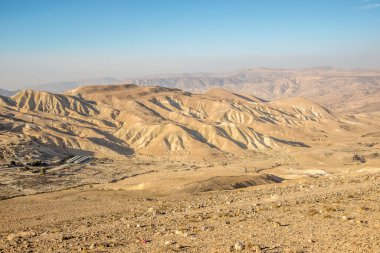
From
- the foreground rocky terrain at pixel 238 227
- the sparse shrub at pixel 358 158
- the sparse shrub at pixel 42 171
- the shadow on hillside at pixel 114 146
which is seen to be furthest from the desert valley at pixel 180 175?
the sparse shrub at pixel 42 171

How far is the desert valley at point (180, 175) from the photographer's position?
16.0 m

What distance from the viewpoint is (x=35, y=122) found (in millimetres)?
126375

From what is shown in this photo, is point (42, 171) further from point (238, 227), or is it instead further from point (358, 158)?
point (358, 158)

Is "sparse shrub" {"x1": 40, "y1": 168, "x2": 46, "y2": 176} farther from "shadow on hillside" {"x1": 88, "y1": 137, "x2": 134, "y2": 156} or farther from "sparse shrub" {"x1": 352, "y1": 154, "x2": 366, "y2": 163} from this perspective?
"sparse shrub" {"x1": 352, "y1": 154, "x2": 366, "y2": 163}

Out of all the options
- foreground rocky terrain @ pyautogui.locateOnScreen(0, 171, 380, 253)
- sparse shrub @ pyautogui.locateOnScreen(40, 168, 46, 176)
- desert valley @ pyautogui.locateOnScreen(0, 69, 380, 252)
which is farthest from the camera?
sparse shrub @ pyautogui.locateOnScreen(40, 168, 46, 176)

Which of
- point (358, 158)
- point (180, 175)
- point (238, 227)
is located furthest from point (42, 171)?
point (358, 158)

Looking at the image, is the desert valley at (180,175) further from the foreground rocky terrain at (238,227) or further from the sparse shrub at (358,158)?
the sparse shrub at (358,158)

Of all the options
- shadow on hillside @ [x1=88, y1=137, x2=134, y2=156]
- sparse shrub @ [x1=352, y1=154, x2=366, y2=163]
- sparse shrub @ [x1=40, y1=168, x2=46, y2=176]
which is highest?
sparse shrub @ [x1=40, y1=168, x2=46, y2=176]

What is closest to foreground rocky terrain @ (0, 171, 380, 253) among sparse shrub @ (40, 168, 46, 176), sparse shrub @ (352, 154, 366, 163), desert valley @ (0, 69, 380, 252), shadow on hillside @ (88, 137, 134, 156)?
desert valley @ (0, 69, 380, 252)

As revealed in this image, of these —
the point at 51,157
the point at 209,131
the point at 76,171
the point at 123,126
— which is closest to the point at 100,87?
the point at 123,126

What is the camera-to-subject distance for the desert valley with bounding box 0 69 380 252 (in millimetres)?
16031

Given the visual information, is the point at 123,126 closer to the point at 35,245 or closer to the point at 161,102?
the point at 161,102

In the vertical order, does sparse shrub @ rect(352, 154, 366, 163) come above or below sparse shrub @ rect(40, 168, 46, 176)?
below

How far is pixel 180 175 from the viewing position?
71.4 m
